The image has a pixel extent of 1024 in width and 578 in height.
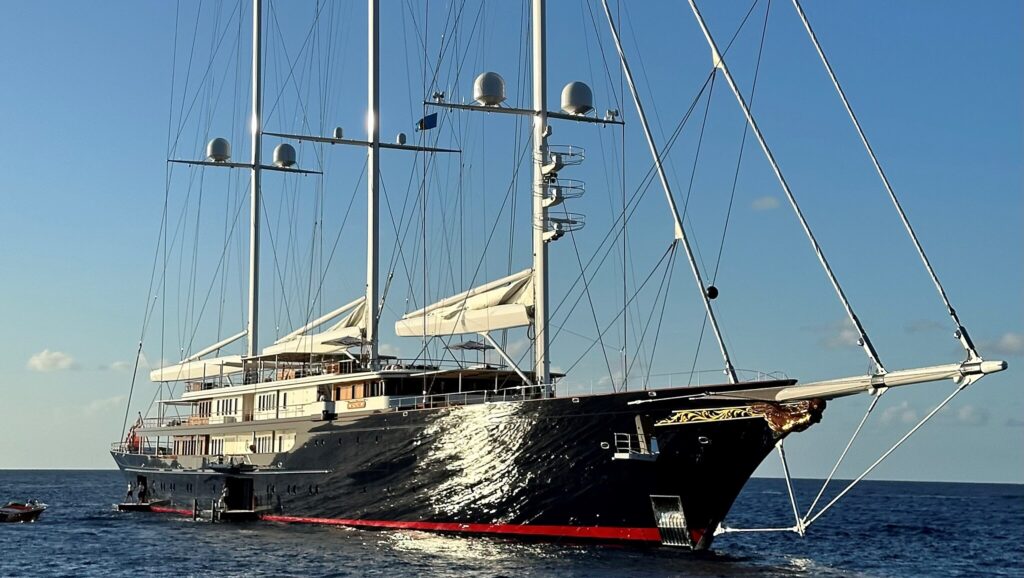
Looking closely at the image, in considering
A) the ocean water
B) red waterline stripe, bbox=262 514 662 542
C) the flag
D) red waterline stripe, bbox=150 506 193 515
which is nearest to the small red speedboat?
the ocean water

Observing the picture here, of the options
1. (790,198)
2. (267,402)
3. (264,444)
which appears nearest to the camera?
(790,198)

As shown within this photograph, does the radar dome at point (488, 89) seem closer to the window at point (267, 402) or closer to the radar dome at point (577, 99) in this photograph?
the radar dome at point (577, 99)

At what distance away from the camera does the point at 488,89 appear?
41.0m

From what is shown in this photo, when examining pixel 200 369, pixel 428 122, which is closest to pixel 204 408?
pixel 200 369

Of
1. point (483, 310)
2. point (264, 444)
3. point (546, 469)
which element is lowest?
point (546, 469)

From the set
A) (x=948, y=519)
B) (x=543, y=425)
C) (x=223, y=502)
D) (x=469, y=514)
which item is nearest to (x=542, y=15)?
(x=543, y=425)

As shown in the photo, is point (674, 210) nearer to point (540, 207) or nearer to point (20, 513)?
point (540, 207)

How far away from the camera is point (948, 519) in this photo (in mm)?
78438

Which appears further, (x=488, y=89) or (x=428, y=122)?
(x=428, y=122)

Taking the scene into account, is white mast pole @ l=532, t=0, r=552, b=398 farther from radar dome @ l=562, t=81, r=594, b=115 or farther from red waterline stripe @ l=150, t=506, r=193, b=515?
red waterline stripe @ l=150, t=506, r=193, b=515

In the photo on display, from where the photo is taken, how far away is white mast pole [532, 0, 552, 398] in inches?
1565

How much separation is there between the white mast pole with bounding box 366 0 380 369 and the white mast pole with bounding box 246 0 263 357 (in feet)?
36.4

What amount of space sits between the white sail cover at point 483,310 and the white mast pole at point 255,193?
1722cm

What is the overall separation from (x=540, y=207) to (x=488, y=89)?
4440mm
